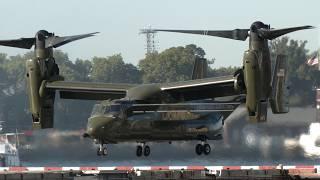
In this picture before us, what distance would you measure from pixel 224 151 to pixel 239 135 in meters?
2.08

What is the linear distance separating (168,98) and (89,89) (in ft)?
20.3

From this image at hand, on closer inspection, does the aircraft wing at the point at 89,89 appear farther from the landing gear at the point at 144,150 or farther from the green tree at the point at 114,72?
the green tree at the point at 114,72

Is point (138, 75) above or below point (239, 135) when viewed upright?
above

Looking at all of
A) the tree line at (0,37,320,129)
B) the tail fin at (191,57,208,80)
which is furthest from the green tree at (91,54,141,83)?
the tail fin at (191,57,208,80)

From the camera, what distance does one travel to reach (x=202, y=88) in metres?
59.2

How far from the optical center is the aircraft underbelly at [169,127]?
56.0 m

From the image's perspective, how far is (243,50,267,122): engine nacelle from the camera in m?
53.5

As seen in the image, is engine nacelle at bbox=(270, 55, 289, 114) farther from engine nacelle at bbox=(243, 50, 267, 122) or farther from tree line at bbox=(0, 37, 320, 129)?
tree line at bbox=(0, 37, 320, 129)

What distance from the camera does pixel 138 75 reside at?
4936 inches

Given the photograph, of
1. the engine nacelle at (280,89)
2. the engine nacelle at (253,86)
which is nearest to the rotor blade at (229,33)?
the engine nacelle at (253,86)

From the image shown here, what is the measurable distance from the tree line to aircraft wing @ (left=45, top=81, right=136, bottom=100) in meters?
17.6

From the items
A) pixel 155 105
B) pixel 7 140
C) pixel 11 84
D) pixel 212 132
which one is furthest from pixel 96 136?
pixel 11 84

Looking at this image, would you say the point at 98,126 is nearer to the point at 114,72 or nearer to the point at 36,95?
the point at 36,95

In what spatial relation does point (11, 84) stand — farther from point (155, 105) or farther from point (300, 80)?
point (155, 105)
